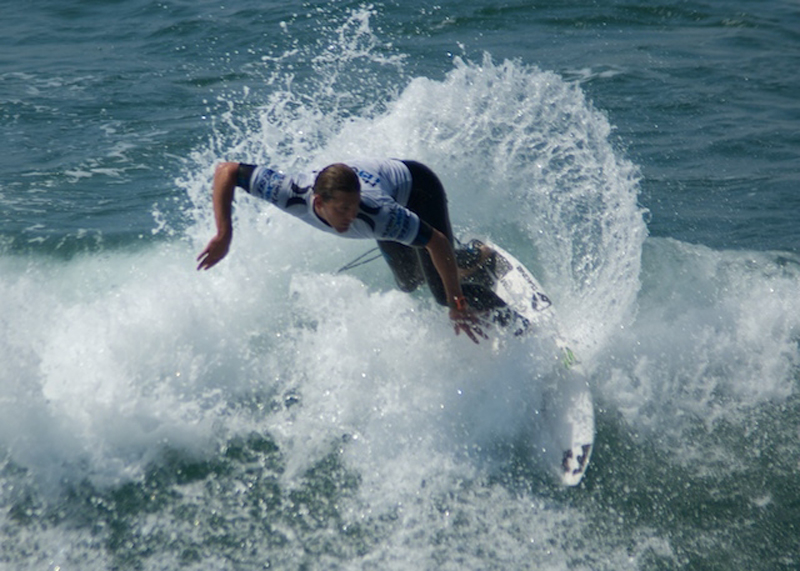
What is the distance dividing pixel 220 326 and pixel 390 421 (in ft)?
5.14

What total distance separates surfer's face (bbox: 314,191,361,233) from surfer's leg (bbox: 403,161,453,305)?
103cm

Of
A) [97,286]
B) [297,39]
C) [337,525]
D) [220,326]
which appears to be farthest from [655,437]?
[297,39]

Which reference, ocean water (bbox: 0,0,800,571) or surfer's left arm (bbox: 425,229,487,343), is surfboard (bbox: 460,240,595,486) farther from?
surfer's left arm (bbox: 425,229,487,343)

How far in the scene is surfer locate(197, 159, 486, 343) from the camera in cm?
441

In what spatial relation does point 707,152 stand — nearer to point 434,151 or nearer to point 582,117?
point 582,117

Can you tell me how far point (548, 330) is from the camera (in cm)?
611

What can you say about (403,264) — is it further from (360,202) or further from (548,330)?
(360,202)

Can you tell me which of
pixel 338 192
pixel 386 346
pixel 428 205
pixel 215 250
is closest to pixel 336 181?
pixel 338 192

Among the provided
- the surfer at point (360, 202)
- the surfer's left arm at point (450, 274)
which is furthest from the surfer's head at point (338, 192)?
the surfer's left arm at point (450, 274)

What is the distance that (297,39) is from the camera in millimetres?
13109

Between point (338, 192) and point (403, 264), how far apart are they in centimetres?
165

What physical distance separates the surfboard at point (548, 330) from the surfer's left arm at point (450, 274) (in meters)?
0.85

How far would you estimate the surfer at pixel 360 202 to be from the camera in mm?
4410

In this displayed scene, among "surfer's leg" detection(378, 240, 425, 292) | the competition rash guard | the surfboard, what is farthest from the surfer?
the surfboard
